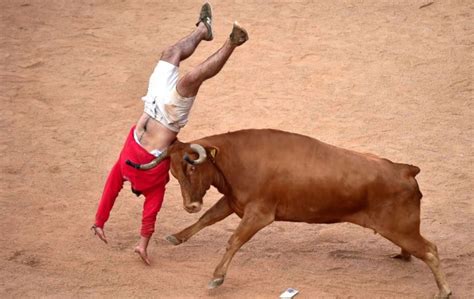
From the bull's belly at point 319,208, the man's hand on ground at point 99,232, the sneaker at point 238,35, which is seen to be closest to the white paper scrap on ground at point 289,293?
the bull's belly at point 319,208

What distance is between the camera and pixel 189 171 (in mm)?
9898

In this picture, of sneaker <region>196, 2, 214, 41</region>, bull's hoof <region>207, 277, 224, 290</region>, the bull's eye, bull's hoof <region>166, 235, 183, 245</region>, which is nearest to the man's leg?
the bull's eye

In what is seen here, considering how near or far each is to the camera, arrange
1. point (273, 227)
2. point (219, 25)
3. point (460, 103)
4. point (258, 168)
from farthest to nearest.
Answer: point (219, 25) < point (460, 103) < point (273, 227) < point (258, 168)

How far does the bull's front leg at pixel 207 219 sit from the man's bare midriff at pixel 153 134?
851mm

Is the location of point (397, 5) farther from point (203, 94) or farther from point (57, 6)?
point (57, 6)

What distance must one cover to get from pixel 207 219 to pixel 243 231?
2.52 ft

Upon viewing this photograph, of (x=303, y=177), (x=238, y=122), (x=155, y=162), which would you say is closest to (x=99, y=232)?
(x=155, y=162)

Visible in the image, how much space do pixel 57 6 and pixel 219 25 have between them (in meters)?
2.70

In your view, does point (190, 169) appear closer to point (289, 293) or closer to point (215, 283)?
point (215, 283)

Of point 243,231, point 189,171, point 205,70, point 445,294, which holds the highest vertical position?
point 205,70

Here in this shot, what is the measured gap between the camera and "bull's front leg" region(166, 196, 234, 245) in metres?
10.6

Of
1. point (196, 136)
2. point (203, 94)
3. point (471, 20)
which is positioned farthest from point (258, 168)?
point (471, 20)

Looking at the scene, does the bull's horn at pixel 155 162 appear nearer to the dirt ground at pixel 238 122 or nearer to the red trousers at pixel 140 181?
the red trousers at pixel 140 181

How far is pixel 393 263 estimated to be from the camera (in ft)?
35.7
